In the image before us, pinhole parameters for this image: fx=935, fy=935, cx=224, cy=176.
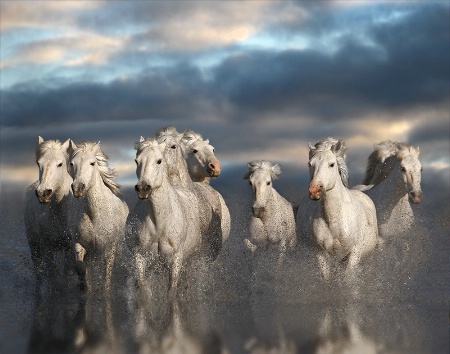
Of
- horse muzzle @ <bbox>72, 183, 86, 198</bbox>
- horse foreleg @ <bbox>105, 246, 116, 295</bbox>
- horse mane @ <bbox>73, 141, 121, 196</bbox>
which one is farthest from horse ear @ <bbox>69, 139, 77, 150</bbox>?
horse foreleg @ <bbox>105, 246, 116, 295</bbox>

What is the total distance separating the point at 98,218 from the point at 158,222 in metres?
1.34

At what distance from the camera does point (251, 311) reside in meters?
11.6

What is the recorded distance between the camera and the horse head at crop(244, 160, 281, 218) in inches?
512

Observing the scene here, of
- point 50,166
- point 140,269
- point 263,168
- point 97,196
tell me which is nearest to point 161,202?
point 140,269

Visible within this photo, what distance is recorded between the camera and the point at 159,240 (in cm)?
1141

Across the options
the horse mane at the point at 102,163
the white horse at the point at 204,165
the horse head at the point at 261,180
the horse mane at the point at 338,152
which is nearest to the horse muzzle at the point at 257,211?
the horse head at the point at 261,180

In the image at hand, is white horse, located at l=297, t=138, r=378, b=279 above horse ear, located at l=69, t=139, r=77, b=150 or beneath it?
beneath

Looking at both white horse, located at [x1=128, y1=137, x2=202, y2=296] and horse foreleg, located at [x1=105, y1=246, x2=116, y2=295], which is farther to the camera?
horse foreleg, located at [x1=105, y1=246, x2=116, y2=295]

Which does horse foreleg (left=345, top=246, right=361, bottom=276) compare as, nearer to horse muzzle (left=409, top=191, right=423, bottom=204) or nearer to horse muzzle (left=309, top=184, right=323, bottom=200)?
horse muzzle (left=309, top=184, right=323, bottom=200)

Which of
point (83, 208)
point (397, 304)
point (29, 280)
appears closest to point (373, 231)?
point (397, 304)

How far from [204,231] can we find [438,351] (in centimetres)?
446

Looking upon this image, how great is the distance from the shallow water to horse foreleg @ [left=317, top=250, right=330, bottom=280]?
0.18m

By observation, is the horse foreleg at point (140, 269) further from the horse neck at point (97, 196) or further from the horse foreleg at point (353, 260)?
the horse foreleg at point (353, 260)

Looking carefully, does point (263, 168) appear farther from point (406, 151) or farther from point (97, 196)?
point (97, 196)
